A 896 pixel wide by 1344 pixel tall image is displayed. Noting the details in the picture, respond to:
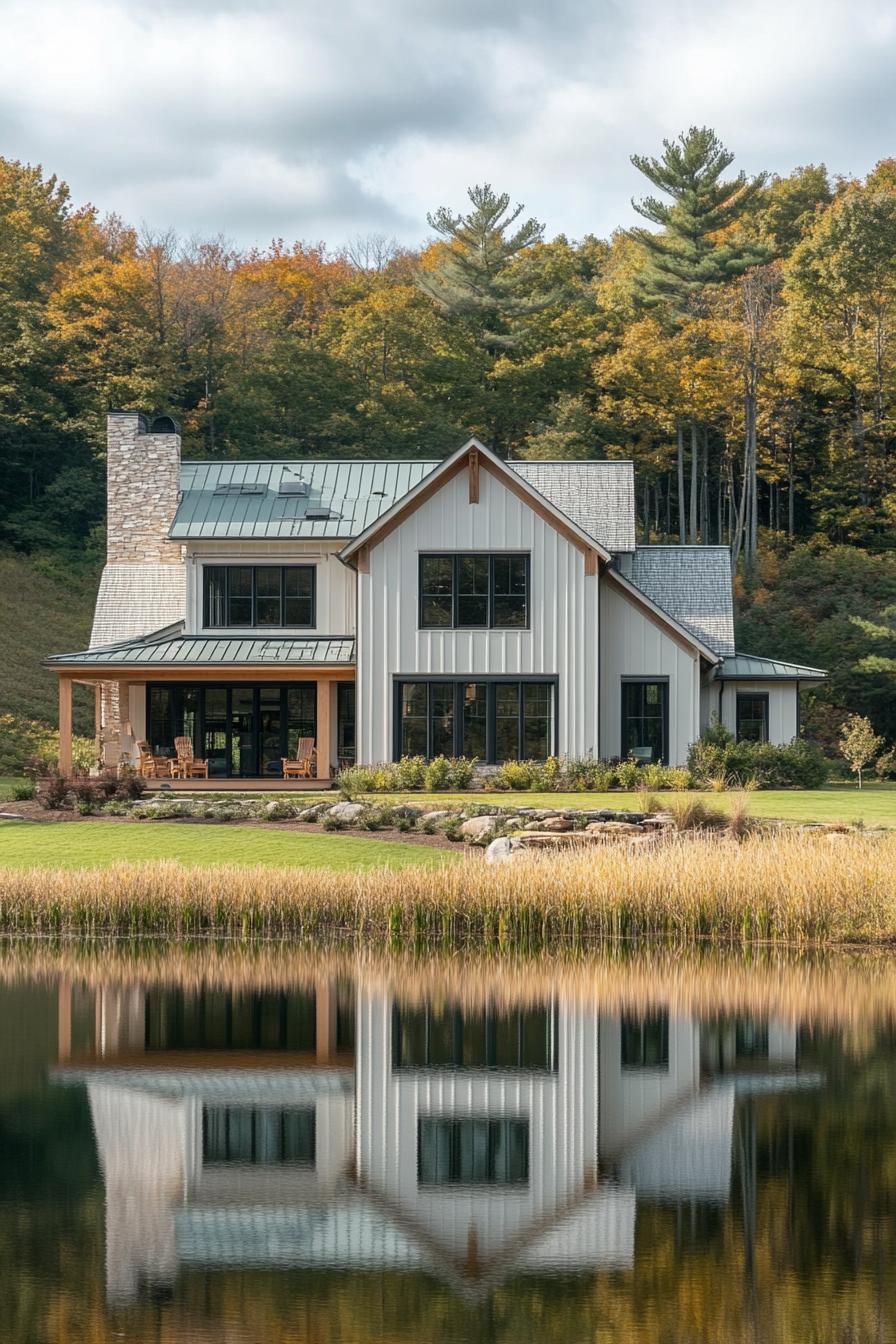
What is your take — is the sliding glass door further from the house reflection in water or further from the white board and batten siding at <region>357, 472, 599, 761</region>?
the house reflection in water

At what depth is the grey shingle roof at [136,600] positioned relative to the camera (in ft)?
136

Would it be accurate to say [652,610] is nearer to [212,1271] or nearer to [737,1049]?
[737,1049]

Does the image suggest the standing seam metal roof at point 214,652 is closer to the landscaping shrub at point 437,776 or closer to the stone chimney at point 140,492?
the stone chimney at point 140,492

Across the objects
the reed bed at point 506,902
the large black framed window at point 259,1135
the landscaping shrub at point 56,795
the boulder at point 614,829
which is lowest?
the large black framed window at point 259,1135

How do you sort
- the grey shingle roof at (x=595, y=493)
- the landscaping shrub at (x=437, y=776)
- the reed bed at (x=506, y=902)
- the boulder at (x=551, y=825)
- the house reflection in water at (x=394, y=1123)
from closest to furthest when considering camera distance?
the house reflection in water at (x=394, y=1123)
the reed bed at (x=506, y=902)
the boulder at (x=551, y=825)
the landscaping shrub at (x=437, y=776)
the grey shingle roof at (x=595, y=493)

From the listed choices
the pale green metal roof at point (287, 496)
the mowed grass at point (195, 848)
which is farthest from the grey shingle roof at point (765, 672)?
the mowed grass at point (195, 848)

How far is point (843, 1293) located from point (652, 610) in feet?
94.0

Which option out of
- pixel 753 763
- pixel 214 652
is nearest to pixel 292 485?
pixel 214 652

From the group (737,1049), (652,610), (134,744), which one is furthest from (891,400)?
(737,1049)

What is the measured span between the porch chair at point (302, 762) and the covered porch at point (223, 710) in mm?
44

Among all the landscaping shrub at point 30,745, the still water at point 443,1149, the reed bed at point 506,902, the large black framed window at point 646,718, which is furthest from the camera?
the landscaping shrub at point 30,745

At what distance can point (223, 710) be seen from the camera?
38.8m

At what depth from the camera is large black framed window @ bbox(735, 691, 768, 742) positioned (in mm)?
39438

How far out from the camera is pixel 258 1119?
1379cm
